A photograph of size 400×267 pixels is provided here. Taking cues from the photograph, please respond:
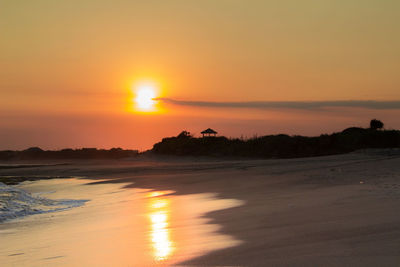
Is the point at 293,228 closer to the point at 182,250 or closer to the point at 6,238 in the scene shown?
the point at 182,250

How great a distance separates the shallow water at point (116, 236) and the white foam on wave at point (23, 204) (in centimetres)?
48

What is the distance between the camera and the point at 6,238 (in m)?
7.12

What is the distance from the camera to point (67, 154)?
5541cm

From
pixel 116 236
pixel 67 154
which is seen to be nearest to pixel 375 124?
pixel 67 154

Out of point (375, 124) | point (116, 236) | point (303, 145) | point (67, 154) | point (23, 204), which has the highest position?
point (375, 124)

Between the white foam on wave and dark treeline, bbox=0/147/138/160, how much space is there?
41.2 metres

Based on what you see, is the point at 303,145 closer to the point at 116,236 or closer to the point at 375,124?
the point at 375,124

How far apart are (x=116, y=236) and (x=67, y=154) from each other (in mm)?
50754

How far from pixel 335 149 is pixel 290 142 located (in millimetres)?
3454

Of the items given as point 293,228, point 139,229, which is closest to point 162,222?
point 139,229

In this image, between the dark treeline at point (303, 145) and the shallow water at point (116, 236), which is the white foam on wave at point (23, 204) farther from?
the dark treeline at point (303, 145)

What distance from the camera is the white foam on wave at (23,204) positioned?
10.3 meters

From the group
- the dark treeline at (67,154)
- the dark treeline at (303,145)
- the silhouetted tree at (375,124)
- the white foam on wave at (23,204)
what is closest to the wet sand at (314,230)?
the white foam on wave at (23,204)

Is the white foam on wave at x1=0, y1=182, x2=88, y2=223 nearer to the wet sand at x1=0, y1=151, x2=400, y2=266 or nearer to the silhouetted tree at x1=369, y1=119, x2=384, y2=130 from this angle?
the wet sand at x1=0, y1=151, x2=400, y2=266
